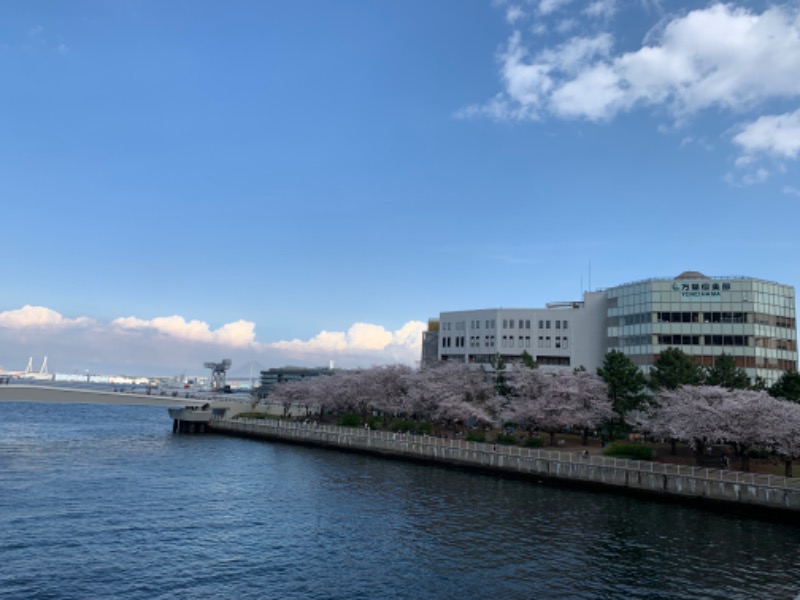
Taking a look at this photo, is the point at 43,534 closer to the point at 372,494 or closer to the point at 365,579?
the point at 365,579

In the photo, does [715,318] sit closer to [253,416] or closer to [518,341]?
[518,341]

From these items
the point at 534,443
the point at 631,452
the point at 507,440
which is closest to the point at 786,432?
the point at 631,452

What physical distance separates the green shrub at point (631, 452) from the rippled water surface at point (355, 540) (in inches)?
387

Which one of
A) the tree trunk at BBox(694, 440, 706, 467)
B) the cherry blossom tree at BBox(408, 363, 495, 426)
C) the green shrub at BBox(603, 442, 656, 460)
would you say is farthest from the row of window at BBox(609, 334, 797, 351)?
the tree trunk at BBox(694, 440, 706, 467)

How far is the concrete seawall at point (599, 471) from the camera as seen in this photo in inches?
1966

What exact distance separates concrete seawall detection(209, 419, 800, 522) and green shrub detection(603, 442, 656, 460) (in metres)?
4.32

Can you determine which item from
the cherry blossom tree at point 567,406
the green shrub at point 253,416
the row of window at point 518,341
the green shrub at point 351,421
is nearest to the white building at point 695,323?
the row of window at point 518,341

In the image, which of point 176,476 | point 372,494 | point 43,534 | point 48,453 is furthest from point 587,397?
point 48,453

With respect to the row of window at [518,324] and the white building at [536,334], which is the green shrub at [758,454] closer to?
the white building at [536,334]

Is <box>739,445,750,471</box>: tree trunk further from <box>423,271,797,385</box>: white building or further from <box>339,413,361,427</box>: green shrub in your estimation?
<box>339,413,361,427</box>: green shrub

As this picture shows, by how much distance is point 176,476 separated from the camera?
62.2m

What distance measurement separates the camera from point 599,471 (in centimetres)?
6166

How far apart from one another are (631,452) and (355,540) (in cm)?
4085

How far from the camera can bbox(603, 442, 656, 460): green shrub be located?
2601 inches
